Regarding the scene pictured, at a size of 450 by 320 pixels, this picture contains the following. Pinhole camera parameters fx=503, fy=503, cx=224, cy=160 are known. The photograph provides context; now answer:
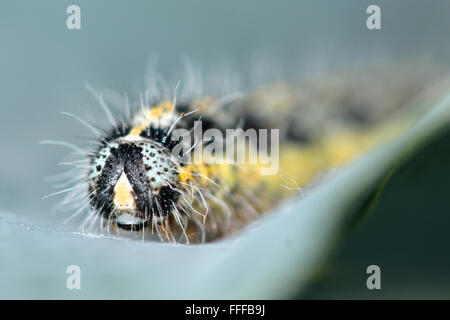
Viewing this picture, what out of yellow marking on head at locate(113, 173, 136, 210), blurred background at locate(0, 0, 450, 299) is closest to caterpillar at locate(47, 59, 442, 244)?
yellow marking on head at locate(113, 173, 136, 210)

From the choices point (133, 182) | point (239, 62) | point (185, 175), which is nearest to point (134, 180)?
point (133, 182)

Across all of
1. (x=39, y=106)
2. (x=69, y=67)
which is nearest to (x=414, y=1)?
(x=69, y=67)

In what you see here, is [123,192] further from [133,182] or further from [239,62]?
[239,62]

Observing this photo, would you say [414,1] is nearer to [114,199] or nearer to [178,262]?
[114,199]

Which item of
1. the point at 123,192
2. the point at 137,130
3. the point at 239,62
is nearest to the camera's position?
the point at 123,192

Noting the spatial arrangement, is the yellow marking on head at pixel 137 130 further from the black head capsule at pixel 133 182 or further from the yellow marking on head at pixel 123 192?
the yellow marking on head at pixel 123 192

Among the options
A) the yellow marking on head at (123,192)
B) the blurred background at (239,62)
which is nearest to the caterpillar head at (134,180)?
the yellow marking on head at (123,192)

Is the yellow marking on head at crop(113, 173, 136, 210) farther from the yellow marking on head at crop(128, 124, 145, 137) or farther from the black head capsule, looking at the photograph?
the yellow marking on head at crop(128, 124, 145, 137)
